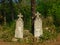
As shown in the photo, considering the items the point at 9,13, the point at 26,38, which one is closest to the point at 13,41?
the point at 26,38

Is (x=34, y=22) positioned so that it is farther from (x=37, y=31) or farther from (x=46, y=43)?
(x=46, y=43)

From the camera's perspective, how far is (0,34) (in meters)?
19.5

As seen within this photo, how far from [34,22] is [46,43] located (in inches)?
105

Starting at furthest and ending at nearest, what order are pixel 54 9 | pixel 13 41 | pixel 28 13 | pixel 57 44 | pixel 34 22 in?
pixel 28 13 < pixel 54 9 < pixel 34 22 < pixel 13 41 < pixel 57 44

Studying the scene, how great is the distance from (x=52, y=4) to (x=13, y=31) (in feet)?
24.5

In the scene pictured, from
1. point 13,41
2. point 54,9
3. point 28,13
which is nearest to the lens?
point 13,41

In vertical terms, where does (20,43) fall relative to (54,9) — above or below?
below

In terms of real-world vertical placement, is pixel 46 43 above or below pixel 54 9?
below

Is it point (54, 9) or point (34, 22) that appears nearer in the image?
point (34, 22)

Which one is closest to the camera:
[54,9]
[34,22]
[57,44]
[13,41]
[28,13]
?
[57,44]

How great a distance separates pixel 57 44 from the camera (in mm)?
16562

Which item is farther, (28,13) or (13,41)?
(28,13)

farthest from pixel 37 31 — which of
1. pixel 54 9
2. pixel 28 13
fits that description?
pixel 28 13

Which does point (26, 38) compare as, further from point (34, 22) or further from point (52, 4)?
point (52, 4)
